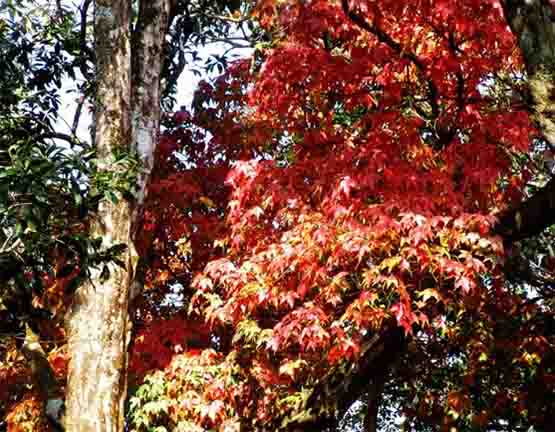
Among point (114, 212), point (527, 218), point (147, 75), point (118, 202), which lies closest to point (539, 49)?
point (527, 218)

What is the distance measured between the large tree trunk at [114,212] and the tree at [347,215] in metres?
0.80

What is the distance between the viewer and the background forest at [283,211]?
3.81 metres

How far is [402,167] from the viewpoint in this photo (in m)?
4.87

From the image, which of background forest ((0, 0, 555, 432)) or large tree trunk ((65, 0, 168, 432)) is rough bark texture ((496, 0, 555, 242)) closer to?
background forest ((0, 0, 555, 432))

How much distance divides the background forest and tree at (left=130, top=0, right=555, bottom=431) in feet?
0.07

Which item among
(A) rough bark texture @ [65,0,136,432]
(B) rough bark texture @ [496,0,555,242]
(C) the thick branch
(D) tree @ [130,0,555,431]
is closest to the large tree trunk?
(A) rough bark texture @ [65,0,136,432]

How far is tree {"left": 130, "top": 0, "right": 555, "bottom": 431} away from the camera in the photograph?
15.2 ft

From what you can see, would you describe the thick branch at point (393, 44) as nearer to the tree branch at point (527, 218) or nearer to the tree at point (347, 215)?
the tree at point (347, 215)

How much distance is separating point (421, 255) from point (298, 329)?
105 cm

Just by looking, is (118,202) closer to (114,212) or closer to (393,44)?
(114,212)

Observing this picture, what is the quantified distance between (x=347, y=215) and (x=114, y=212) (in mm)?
1616

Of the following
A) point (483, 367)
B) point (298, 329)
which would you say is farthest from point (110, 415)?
point (483, 367)

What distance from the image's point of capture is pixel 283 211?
5.16 meters

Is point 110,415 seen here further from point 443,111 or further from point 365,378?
point 443,111
